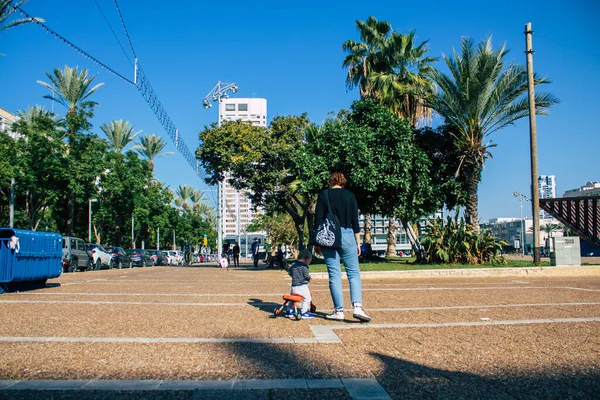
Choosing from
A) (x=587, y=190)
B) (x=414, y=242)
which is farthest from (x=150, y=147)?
(x=587, y=190)

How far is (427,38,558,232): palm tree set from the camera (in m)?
20.0

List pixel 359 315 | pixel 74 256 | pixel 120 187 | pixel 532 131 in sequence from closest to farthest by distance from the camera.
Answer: pixel 359 315 → pixel 532 131 → pixel 74 256 → pixel 120 187

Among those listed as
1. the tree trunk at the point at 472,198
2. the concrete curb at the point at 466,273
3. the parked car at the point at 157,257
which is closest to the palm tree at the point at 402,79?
the tree trunk at the point at 472,198

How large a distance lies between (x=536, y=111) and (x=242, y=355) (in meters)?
18.8

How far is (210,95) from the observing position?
191ft

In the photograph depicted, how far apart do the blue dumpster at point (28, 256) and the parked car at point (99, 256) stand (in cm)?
1642

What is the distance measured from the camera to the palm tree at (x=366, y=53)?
2713cm

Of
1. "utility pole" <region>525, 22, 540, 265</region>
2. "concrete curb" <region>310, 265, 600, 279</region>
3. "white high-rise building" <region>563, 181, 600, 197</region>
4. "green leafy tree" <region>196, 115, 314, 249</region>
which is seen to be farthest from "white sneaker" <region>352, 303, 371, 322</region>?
"white high-rise building" <region>563, 181, 600, 197</region>

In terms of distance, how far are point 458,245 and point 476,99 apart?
584 cm

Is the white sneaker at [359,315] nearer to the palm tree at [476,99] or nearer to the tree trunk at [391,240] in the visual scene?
the palm tree at [476,99]

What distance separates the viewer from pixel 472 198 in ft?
68.3

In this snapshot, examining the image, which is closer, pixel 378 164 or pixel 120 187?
pixel 378 164

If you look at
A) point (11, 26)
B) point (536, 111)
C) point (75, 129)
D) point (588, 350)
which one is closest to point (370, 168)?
point (536, 111)

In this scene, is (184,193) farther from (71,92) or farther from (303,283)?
(303,283)
